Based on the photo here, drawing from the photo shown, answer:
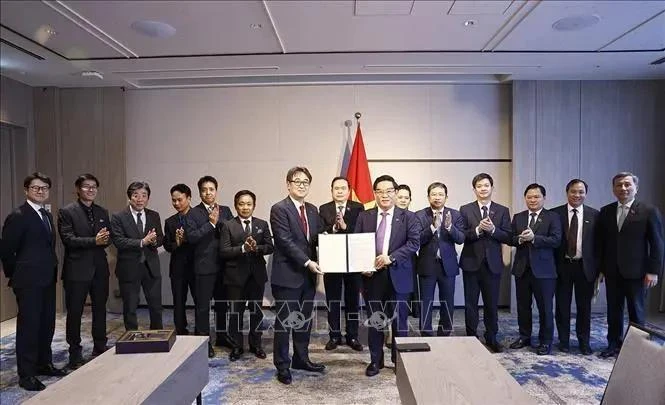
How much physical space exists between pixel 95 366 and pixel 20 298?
1.40 metres

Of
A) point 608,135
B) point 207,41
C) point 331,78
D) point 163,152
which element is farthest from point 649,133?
point 163,152

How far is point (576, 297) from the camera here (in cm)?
384

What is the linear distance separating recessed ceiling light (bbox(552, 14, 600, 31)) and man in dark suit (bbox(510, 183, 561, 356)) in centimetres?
129

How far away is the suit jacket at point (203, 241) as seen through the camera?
3750 mm

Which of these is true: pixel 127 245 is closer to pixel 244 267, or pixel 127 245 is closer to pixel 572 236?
pixel 244 267

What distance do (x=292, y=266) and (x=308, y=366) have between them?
818 mm

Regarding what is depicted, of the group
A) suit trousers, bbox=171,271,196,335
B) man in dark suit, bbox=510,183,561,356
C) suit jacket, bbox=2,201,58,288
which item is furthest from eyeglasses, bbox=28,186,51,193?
man in dark suit, bbox=510,183,561,356

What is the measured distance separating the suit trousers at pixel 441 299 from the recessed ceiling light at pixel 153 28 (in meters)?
2.86

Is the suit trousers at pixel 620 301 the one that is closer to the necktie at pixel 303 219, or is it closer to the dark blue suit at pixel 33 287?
the necktie at pixel 303 219

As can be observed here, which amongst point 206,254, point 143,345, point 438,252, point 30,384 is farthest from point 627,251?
point 30,384

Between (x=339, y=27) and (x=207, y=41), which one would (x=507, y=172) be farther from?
(x=207, y=41)

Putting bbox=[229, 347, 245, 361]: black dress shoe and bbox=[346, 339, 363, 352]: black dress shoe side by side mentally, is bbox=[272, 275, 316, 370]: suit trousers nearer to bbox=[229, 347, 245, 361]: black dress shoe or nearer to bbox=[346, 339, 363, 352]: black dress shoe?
bbox=[229, 347, 245, 361]: black dress shoe

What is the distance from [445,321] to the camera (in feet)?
12.9

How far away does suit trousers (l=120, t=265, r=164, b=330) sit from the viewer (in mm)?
3709
